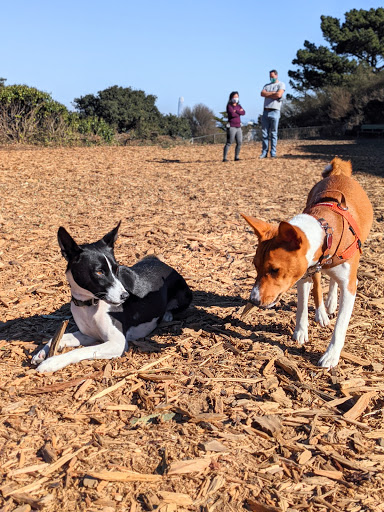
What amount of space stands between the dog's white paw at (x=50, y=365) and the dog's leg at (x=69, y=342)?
0.15 meters

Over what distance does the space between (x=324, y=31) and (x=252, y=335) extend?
42.5 metres

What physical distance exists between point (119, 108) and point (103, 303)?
893 inches

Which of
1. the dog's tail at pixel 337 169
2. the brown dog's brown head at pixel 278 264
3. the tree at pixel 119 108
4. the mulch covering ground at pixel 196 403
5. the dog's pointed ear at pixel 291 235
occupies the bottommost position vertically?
the mulch covering ground at pixel 196 403

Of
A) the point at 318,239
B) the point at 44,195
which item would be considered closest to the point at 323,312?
the point at 318,239

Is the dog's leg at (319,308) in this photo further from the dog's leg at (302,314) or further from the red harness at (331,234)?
the red harness at (331,234)

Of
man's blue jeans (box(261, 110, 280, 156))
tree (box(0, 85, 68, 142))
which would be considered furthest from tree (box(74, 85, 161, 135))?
man's blue jeans (box(261, 110, 280, 156))

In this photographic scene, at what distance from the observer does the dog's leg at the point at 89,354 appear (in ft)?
13.4

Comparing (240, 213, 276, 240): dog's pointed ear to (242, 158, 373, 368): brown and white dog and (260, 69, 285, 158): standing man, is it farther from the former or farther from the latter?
(260, 69, 285, 158): standing man

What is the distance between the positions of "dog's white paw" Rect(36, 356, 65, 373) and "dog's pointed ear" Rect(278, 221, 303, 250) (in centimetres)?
202

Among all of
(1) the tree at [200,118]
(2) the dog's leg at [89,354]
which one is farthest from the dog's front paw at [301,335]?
(1) the tree at [200,118]

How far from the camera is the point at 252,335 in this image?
188 inches

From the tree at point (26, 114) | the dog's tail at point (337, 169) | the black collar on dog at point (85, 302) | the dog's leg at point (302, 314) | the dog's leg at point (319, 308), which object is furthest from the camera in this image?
the tree at point (26, 114)

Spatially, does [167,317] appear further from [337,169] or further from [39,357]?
[337,169]

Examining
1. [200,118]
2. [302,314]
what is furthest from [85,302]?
[200,118]
